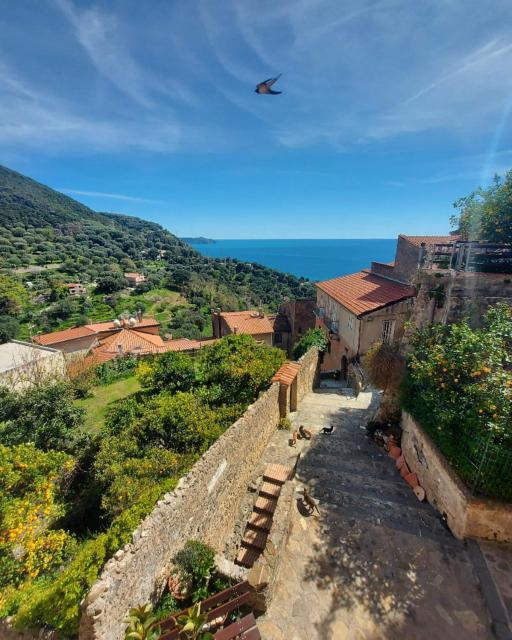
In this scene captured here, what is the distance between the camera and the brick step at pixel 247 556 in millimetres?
6816

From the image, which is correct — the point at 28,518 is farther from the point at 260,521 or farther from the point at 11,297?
the point at 11,297

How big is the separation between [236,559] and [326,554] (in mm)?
2205

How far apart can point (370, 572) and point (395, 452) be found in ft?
15.0

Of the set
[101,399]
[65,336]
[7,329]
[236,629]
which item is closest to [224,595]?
[236,629]

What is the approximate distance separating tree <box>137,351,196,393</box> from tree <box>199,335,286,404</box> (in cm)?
59

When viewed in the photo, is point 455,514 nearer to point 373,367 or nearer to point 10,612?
point 373,367

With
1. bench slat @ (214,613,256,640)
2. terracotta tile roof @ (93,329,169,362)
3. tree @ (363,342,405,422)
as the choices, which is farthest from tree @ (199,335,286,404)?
terracotta tile roof @ (93,329,169,362)

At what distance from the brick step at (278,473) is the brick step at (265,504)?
539 mm

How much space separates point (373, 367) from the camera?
1111cm

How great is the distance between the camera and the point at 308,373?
50.3 feet

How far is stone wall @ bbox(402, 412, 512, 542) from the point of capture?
6344 millimetres

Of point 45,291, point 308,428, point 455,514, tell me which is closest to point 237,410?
point 308,428

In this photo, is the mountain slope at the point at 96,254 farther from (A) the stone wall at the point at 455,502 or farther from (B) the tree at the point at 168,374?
(A) the stone wall at the point at 455,502

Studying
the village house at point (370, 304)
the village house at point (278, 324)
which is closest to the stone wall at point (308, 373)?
the village house at point (370, 304)
